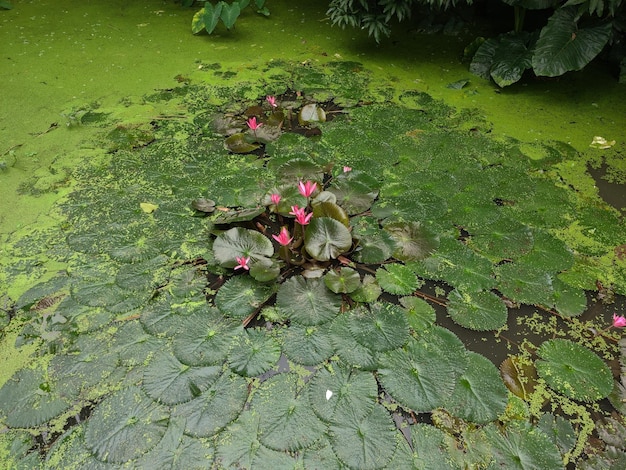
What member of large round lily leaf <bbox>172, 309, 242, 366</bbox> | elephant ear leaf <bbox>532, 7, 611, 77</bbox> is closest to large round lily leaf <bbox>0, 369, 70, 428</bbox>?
large round lily leaf <bbox>172, 309, 242, 366</bbox>

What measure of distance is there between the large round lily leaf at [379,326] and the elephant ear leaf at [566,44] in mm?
1672

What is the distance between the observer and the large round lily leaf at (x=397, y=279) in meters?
1.58

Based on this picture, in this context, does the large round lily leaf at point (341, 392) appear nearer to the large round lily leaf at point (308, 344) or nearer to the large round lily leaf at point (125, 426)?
the large round lily leaf at point (308, 344)

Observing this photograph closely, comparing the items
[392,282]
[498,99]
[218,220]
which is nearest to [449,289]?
[392,282]

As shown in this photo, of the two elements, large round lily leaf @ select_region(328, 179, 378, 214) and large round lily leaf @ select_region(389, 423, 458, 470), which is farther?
large round lily leaf @ select_region(328, 179, 378, 214)

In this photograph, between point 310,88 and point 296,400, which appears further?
point 310,88

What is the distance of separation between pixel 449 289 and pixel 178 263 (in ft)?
3.19

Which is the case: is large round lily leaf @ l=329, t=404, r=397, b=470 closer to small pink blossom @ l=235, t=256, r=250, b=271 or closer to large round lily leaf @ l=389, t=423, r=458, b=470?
large round lily leaf @ l=389, t=423, r=458, b=470

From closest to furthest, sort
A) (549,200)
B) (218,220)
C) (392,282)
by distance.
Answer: (392,282) → (218,220) → (549,200)

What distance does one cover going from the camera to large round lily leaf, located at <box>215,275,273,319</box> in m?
1.51

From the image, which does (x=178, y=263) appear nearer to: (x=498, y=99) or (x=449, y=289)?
(x=449, y=289)

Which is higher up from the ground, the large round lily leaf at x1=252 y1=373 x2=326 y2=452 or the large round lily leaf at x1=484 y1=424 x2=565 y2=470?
the large round lily leaf at x1=484 y1=424 x2=565 y2=470

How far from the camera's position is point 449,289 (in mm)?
1619

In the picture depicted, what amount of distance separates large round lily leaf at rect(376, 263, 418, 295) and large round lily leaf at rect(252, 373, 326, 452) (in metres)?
0.46
